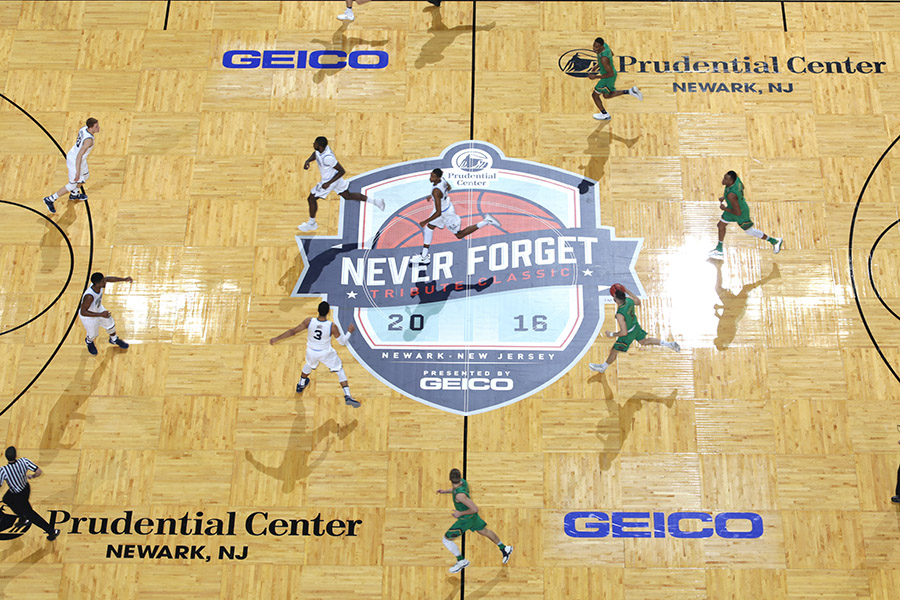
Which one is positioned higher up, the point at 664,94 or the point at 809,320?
the point at 664,94

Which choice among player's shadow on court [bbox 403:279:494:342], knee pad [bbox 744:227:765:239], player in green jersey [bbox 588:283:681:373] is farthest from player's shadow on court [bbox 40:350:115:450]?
knee pad [bbox 744:227:765:239]

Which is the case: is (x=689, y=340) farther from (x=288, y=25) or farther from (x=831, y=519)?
(x=288, y=25)

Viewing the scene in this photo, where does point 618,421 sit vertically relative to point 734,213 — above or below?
below

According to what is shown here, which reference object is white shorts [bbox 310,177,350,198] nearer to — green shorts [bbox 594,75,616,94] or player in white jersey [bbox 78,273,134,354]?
player in white jersey [bbox 78,273,134,354]

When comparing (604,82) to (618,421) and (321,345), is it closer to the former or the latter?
(618,421)

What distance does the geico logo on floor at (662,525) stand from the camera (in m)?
10.1

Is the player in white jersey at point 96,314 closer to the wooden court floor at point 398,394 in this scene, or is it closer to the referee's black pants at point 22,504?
the wooden court floor at point 398,394

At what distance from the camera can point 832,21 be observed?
42.9ft

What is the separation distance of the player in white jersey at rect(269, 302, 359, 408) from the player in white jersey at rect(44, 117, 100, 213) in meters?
4.05

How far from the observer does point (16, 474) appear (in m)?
9.57

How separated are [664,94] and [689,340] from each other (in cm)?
417

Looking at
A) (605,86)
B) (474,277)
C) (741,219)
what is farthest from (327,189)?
(741,219)

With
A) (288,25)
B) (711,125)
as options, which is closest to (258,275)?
(288,25)

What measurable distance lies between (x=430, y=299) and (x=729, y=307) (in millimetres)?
4376
